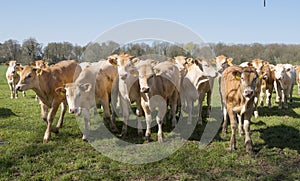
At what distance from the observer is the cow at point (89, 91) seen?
6531mm

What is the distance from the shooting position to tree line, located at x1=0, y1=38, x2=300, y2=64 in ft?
28.4

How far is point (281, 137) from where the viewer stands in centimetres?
715

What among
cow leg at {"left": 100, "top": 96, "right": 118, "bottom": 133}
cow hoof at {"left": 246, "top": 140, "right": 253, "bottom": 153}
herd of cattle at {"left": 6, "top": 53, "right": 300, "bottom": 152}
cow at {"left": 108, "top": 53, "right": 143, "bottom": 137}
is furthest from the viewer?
cow leg at {"left": 100, "top": 96, "right": 118, "bottom": 133}

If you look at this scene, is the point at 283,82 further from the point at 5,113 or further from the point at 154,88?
the point at 5,113

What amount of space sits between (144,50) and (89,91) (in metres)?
2.19

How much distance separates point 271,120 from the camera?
8961 mm

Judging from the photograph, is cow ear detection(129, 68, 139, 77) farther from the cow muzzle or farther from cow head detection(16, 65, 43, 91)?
the cow muzzle

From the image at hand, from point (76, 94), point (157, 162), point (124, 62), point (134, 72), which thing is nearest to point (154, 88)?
point (134, 72)

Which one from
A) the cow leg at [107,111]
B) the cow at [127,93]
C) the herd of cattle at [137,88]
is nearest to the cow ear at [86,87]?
the herd of cattle at [137,88]

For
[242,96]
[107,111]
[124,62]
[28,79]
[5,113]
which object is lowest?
[5,113]

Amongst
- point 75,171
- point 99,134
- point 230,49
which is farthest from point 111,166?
point 230,49

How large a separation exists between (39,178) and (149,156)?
2.07 meters

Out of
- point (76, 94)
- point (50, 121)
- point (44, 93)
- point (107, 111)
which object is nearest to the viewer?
point (76, 94)

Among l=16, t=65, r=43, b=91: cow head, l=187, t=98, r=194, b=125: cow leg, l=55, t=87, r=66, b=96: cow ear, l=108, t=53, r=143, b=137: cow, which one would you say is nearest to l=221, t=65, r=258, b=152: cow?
l=187, t=98, r=194, b=125: cow leg
